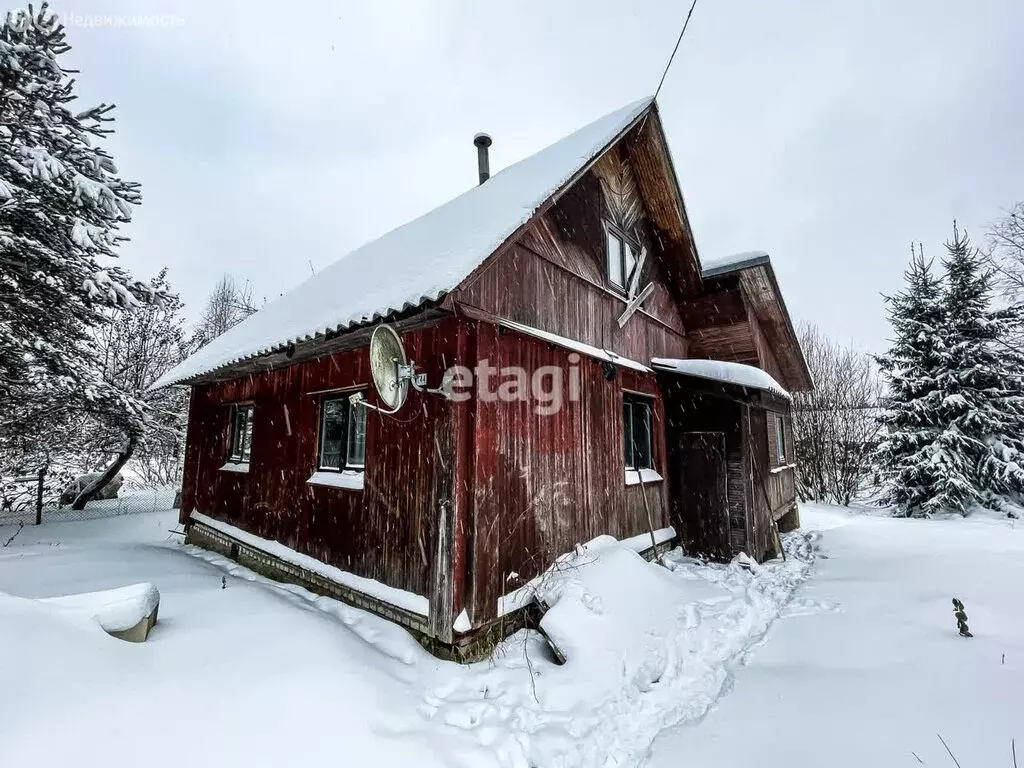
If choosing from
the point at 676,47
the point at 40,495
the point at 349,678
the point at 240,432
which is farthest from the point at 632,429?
the point at 40,495

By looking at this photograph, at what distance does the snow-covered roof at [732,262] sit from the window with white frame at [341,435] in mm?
7046

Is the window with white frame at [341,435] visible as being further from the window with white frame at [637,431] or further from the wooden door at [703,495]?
the wooden door at [703,495]

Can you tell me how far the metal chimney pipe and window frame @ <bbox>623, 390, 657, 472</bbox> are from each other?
5.82 meters

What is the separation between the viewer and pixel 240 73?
13211 mm

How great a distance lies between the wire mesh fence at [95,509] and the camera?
1143cm

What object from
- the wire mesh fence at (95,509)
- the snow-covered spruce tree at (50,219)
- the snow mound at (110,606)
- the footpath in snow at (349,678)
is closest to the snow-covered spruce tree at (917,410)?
the footpath in snow at (349,678)

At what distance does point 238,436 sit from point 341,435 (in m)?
3.99

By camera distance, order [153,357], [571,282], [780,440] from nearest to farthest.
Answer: [571,282] → [780,440] → [153,357]

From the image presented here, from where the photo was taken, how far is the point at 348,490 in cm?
567

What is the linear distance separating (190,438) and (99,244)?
14.1ft

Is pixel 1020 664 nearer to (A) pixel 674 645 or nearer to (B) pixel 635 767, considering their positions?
(A) pixel 674 645

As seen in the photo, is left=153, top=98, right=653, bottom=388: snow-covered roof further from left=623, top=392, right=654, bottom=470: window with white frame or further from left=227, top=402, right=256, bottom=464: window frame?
left=623, top=392, right=654, bottom=470: window with white frame

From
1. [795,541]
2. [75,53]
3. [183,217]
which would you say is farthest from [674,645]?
[183,217]

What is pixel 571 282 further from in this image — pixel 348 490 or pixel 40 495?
pixel 40 495
